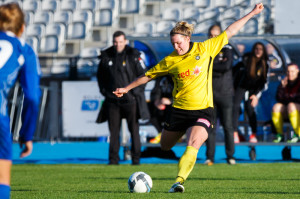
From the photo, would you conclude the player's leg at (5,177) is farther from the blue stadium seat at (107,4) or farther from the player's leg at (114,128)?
the blue stadium seat at (107,4)

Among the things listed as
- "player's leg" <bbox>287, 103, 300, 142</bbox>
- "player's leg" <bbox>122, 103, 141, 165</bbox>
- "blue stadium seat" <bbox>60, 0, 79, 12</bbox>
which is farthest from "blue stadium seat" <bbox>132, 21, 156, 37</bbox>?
"player's leg" <bbox>122, 103, 141, 165</bbox>

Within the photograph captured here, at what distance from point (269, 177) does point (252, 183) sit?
932mm

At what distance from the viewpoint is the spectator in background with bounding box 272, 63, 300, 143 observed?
40.2 feet

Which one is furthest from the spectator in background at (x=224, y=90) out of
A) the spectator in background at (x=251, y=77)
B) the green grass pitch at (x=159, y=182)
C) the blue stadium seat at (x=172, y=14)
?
the blue stadium seat at (x=172, y=14)

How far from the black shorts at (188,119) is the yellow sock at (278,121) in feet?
19.0

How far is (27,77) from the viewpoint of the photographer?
13.2ft

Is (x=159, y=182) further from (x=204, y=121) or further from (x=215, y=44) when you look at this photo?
(x=215, y=44)

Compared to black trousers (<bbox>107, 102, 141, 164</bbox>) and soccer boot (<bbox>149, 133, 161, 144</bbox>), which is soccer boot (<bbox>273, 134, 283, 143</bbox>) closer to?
soccer boot (<bbox>149, 133, 161, 144</bbox>)

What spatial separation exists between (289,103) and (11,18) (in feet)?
30.0

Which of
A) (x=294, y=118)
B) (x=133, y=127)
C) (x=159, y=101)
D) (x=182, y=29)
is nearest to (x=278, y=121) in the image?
(x=294, y=118)

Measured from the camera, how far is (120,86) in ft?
37.7

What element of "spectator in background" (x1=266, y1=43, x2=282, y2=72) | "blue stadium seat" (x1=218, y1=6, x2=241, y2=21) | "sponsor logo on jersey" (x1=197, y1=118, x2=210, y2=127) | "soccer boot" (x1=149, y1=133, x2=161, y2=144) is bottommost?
"sponsor logo on jersey" (x1=197, y1=118, x2=210, y2=127)

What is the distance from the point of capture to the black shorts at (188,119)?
6.98m

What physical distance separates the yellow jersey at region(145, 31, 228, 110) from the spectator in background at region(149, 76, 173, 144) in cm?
532
